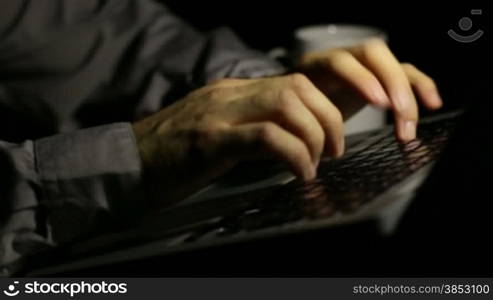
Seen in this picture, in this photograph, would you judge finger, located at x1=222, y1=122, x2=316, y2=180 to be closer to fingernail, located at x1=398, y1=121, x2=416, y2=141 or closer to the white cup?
fingernail, located at x1=398, y1=121, x2=416, y2=141

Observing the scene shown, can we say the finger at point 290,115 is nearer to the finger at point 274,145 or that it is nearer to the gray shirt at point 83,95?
the finger at point 274,145

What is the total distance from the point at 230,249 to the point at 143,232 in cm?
13

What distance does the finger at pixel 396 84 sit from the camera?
0.53 m

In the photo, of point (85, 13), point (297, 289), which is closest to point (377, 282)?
point (297, 289)

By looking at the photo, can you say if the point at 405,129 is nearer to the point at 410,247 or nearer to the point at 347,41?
the point at 410,247

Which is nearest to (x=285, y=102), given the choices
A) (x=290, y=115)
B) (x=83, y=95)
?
(x=290, y=115)

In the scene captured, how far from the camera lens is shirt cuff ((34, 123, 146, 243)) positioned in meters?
0.55

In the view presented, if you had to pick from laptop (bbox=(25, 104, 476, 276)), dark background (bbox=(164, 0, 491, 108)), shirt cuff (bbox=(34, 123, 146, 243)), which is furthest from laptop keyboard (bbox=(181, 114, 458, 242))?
dark background (bbox=(164, 0, 491, 108))

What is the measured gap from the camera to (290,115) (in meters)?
0.49

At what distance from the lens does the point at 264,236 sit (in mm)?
371

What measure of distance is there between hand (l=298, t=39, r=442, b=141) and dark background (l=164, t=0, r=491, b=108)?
29cm

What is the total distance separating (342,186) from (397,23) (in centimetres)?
60

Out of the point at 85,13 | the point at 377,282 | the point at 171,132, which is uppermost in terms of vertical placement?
the point at 85,13

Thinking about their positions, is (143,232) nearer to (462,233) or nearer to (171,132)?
(171,132)
